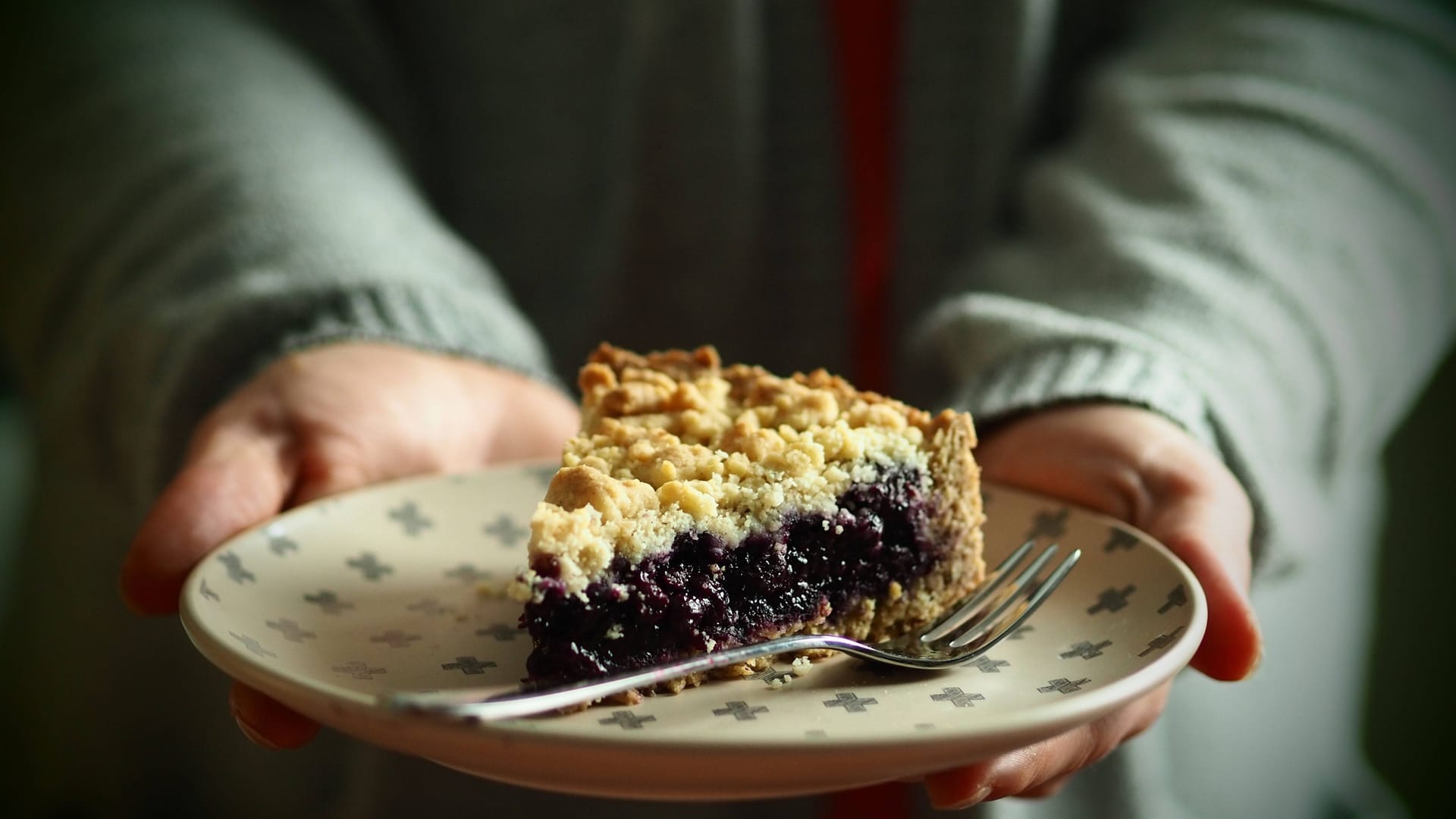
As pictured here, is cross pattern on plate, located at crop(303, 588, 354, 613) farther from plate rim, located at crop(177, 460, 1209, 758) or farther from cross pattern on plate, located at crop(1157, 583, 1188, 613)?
cross pattern on plate, located at crop(1157, 583, 1188, 613)

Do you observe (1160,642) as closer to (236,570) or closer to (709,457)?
(709,457)

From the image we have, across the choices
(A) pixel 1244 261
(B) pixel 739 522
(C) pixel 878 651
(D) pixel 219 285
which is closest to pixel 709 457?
(B) pixel 739 522

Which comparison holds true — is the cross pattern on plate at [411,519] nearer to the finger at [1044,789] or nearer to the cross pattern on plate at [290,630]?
the cross pattern on plate at [290,630]

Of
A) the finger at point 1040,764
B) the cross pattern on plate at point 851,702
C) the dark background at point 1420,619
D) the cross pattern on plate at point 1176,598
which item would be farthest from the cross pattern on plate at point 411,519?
the dark background at point 1420,619

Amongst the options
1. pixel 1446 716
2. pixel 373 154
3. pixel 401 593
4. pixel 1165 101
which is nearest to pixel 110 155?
pixel 373 154

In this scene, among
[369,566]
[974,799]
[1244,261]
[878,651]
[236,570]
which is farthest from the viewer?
[1244,261]

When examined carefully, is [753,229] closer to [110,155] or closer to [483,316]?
[483,316]
